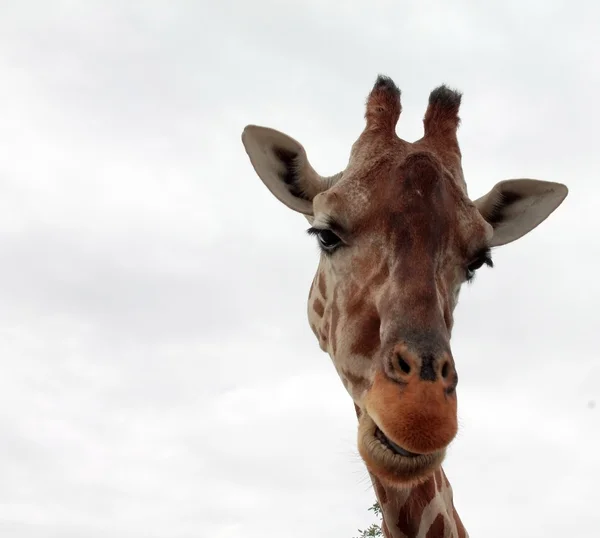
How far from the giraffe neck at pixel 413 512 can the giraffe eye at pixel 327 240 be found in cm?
197

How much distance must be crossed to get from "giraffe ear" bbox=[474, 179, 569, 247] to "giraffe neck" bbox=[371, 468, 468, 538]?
2584mm

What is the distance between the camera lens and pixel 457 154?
23.1 ft

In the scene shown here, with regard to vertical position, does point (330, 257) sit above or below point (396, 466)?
above

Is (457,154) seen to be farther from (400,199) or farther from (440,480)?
(440,480)

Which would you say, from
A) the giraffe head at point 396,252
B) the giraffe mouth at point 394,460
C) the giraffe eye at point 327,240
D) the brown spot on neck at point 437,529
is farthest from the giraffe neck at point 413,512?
the giraffe eye at point 327,240

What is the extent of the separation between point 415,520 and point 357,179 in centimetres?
297

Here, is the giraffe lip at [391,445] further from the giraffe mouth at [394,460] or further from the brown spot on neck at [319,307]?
the brown spot on neck at [319,307]

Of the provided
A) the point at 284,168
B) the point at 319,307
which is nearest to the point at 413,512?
the point at 319,307

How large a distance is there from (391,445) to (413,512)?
170 centimetres

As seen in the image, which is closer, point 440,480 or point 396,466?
point 396,466

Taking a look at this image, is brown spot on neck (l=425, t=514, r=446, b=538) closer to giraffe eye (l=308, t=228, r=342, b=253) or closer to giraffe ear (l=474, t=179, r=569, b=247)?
giraffe eye (l=308, t=228, r=342, b=253)

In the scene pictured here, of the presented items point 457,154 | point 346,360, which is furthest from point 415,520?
point 457,154

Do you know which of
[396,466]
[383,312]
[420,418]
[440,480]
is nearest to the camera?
[420,418]

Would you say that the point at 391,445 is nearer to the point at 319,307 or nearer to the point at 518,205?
the point at 319,307
